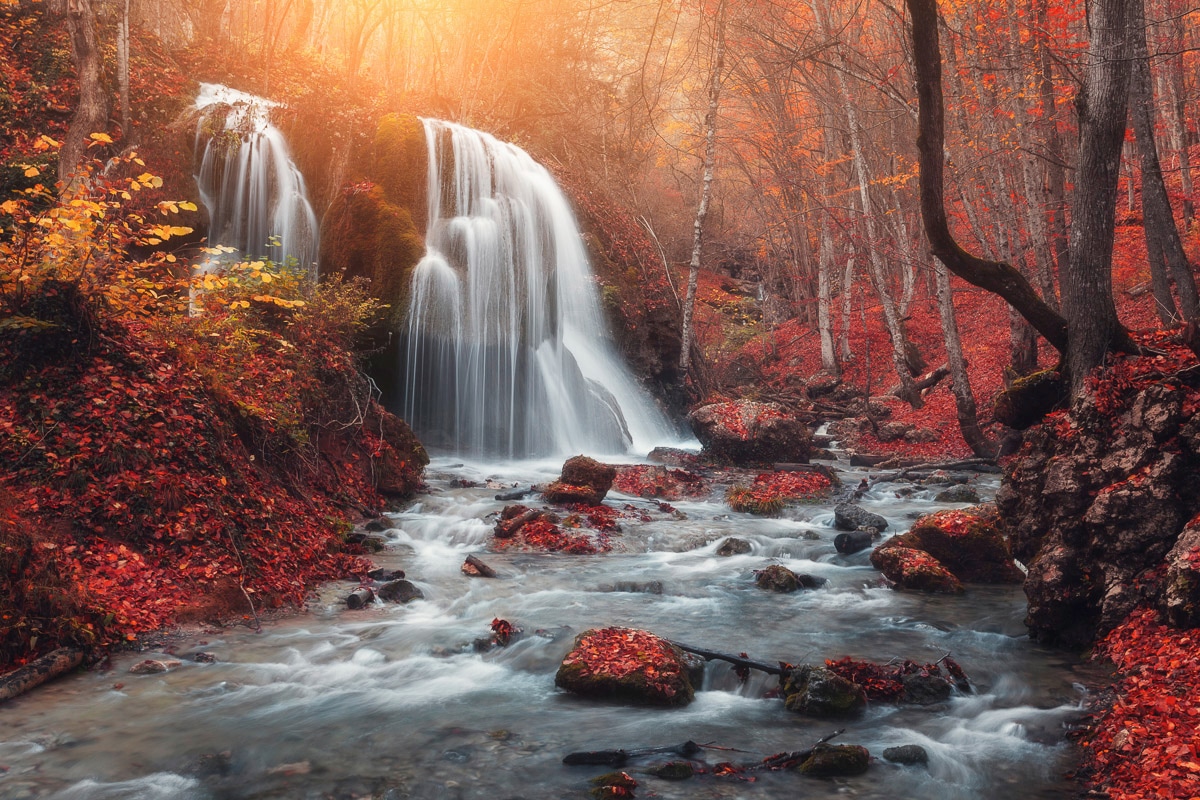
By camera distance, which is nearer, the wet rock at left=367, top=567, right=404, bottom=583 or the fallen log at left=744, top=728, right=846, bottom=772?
the fallen log at left=744, top=728, right=846, bottom=772

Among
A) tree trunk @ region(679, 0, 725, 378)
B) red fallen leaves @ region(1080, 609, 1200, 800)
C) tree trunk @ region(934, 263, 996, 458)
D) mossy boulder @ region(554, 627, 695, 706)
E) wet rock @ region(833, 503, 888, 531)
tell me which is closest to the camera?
red fallen leaves @ region(1080, 609, 1200, 800)

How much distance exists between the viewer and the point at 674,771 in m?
4.20

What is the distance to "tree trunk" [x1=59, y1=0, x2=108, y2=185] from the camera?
9.61 meters

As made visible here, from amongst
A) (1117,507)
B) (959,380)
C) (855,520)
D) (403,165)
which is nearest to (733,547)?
(855,520)

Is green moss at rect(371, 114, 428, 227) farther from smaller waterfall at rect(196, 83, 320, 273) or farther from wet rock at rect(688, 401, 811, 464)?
wet rock at rect(688, 401, 811, 464)

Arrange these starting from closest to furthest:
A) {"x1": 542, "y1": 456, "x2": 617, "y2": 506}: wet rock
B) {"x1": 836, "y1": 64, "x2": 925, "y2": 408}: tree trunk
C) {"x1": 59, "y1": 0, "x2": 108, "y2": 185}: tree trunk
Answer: {"x1": 59, "y1": 0, "x2": 108, "y2": 185}: tree trunk
{"x1": 542, "y1": 456, "x2": 617, "y2": 506}: wet rock
{"x1": 836, "y1": 64, "x2": 925, "y2": 408}: tree trunk

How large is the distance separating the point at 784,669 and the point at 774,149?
2066 centimetres

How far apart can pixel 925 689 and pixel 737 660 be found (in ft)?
4.47

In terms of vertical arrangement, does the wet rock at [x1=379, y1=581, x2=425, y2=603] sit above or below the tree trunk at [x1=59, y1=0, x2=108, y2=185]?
below

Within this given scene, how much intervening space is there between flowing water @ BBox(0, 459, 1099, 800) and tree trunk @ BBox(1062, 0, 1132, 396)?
269 cm

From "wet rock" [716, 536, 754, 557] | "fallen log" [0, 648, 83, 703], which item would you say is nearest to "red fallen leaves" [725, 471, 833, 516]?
"wet rock" [716, 536, 754, 557]

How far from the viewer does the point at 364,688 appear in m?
5.56

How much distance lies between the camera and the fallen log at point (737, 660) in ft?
18.7

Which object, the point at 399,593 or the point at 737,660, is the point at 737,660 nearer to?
the point at 737,660
